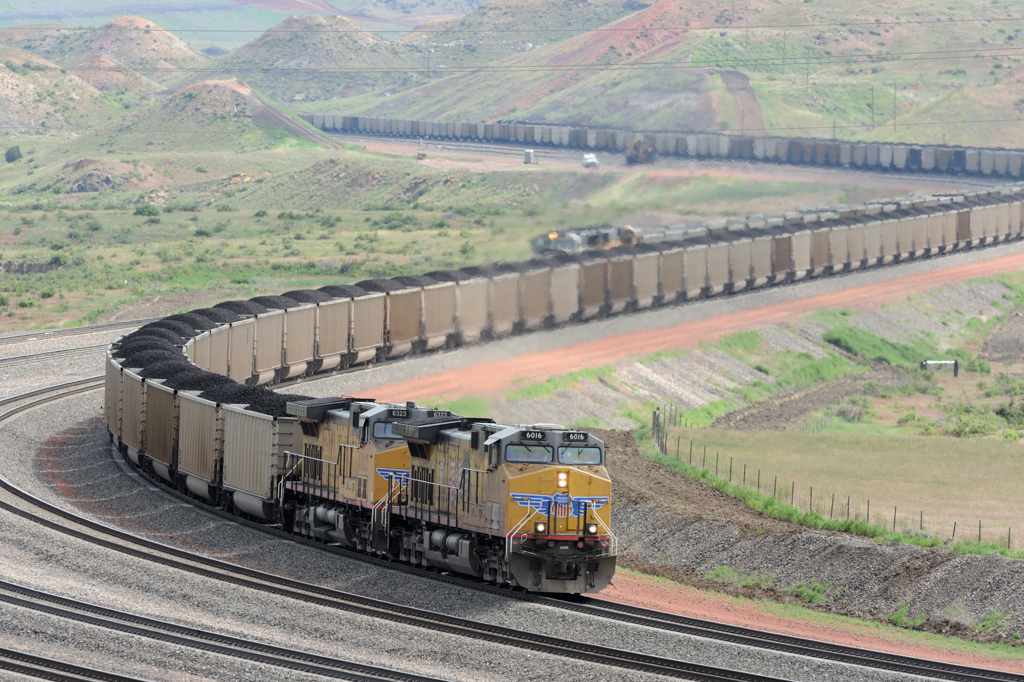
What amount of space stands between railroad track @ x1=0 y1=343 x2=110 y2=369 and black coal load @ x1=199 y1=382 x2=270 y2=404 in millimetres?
25753

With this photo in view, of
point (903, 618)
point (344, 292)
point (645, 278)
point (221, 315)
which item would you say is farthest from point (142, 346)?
point (645, 278)

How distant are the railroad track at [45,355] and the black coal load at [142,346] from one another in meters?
13.9

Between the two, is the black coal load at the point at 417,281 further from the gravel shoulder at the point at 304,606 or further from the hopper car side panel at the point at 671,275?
the gravel shoulder at the point at 304,606

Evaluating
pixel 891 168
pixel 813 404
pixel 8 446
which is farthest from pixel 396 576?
pixel 891 168

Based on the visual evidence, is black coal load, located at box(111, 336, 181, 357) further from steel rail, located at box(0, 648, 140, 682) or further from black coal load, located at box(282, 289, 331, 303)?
steel rail, located at box(0, 648, 140, 682)

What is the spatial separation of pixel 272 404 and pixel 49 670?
11.8 m

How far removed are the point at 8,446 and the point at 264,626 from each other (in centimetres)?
2031

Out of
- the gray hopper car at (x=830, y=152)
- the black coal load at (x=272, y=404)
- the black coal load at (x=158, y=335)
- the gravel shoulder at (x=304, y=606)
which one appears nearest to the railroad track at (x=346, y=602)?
the gravel shoulder at (x=304, y=606)

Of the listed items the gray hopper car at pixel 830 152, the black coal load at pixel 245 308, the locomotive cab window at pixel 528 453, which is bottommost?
the black coal load at pixel 245 308

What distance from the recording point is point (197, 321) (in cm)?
4859

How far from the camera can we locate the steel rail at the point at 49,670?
1930cm

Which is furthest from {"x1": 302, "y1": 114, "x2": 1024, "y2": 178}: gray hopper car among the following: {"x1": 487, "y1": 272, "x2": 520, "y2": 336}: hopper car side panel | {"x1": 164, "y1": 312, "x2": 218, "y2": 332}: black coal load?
{"x1": 164, "y1": 312, "x2": 218, "y2": 332}: black coal load

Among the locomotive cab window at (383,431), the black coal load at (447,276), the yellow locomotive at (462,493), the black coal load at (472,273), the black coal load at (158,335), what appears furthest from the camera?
the black coal load at (447,276)

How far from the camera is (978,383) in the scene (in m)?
65.0
